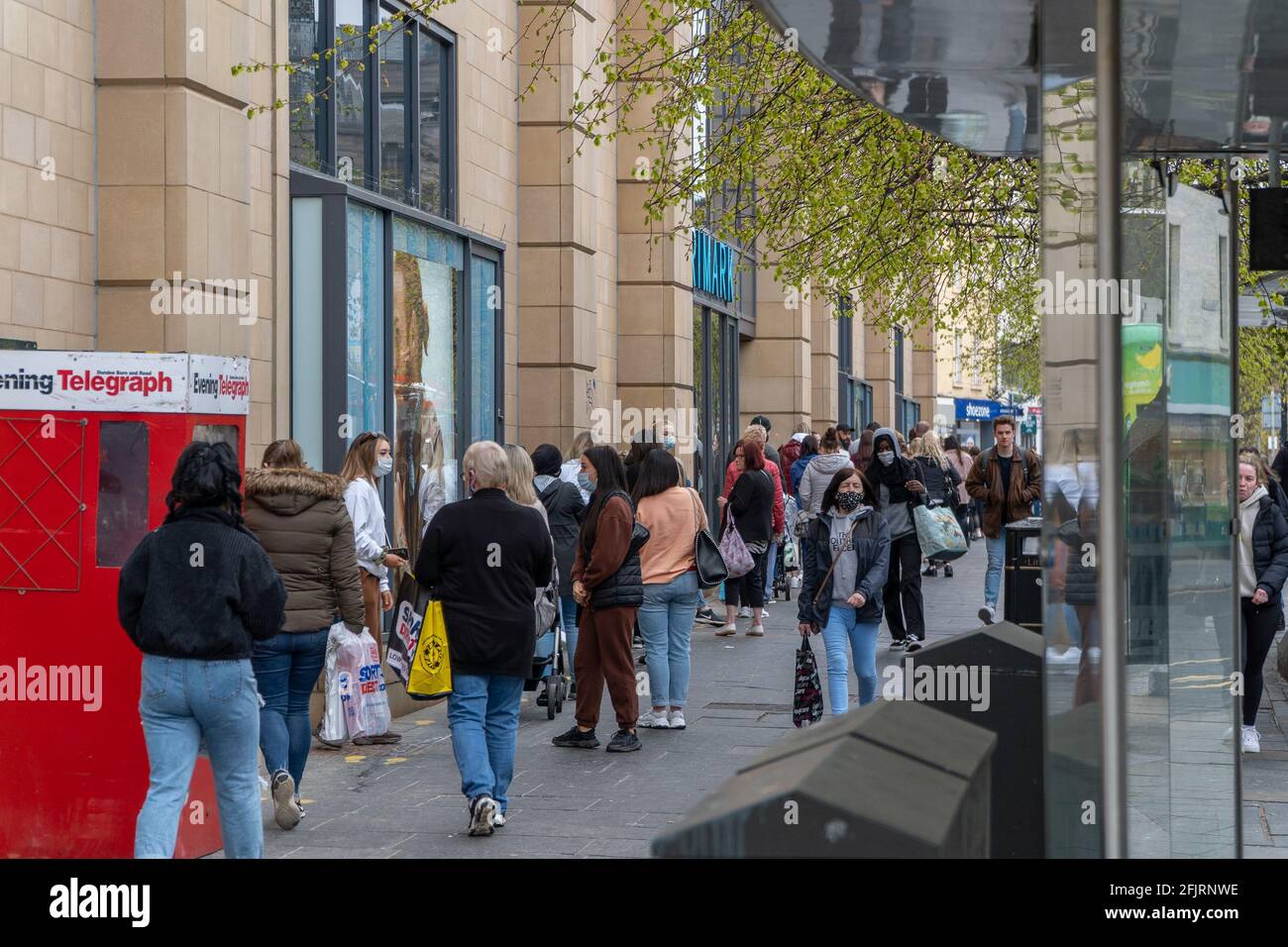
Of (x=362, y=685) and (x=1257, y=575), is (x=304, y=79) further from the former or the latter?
(x=1257, y=575)

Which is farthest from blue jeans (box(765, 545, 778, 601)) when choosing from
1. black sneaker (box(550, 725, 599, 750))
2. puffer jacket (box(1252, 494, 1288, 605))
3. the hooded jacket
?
puffer jacket (box(1252, 494, 1288, 605))

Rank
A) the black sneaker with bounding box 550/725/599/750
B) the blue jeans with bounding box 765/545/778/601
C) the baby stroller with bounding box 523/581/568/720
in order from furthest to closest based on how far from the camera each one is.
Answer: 1. the blue jeans with bounding box 765/545/778/601
2. the baby stroller with bounding box 523/581/568/720
3. the black sneaker with bounding box 550/725/599/750

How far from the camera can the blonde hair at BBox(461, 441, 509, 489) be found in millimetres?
7750

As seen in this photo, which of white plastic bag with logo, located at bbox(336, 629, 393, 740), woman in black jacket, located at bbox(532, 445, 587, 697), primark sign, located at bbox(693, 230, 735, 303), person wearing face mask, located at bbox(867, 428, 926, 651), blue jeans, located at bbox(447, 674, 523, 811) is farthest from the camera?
primark sign, located at bbox(693, 230, 735, 303)

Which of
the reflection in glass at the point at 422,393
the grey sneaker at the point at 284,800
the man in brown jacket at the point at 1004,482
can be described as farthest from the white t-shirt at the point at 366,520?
the man in brown jacket at the point at 1004,482

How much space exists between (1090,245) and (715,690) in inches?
316

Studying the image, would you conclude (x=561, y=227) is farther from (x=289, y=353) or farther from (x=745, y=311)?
(x=745, y=311)

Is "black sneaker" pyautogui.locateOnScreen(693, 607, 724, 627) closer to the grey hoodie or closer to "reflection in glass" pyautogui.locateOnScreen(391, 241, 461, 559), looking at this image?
the grey hoodie

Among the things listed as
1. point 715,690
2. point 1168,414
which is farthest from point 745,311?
point 1168,414

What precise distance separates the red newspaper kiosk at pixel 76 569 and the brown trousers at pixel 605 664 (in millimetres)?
3405

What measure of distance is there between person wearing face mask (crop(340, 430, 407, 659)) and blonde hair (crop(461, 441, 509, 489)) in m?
1.91

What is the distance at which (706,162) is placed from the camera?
1443 cm

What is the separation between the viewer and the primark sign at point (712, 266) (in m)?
23.0

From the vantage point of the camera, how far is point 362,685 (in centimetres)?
950
